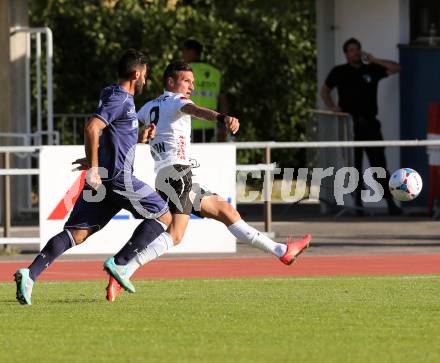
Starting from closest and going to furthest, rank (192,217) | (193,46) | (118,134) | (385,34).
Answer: (118,134) → (192,217) → (193,46) → (385,34)

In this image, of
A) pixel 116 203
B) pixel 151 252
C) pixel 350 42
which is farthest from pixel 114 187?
pixel 350 42

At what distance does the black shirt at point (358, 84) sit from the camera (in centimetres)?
2084

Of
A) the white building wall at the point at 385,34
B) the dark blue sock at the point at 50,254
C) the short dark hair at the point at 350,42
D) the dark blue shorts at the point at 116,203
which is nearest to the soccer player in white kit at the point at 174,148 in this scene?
the dark blue shorts at the point at 116,203

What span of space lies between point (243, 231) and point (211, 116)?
1.92m

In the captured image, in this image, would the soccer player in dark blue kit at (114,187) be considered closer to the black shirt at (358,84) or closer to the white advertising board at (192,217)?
the white advertising board at (192,217)

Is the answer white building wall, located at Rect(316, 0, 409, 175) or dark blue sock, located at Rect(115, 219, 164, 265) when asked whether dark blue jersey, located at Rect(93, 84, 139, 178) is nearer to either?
dark blue sock, located at Rect(115, 219, 164, 265)

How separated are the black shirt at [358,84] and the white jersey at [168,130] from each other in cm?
883

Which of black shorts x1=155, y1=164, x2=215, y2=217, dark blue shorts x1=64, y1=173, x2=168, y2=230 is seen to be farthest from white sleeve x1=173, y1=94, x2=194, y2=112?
dark blue shorts x1=64, y1=173, x2=168, y2=230

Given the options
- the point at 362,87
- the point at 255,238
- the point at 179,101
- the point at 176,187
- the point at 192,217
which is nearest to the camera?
the point at 179,101

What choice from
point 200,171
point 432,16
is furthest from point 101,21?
point 200,171

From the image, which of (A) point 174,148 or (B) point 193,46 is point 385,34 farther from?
(A) point 174,148

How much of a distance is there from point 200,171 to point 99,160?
4890 mm

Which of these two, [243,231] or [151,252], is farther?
[243,231]

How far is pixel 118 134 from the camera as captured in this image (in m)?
11.4
